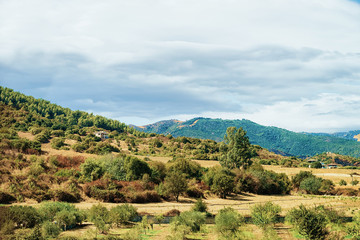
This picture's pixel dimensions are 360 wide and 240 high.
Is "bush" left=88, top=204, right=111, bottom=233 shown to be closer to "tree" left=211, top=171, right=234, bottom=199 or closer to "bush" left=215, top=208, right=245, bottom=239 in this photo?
"bush" left=215, top=208, right=245, bottom=239

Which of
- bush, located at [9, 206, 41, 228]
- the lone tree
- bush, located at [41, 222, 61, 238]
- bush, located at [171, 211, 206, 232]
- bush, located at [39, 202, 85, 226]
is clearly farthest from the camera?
the lone tree

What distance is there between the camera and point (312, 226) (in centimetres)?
2330

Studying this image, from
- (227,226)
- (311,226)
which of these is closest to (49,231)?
(227,226)

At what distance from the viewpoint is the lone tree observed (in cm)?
7269

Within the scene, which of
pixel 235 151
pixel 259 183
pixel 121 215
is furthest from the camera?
pixel 235 151

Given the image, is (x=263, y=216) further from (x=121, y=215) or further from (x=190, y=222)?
(x=121, y=215)

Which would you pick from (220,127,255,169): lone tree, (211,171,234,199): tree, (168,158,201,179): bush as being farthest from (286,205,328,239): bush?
(220,127,255,169): lone tree

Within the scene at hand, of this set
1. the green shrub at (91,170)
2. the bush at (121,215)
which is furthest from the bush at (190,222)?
the green shrub at (91,170)

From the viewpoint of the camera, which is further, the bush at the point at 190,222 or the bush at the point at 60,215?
the bush at the point at 60,215

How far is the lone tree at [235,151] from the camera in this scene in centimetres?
7269

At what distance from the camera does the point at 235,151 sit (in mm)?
72562

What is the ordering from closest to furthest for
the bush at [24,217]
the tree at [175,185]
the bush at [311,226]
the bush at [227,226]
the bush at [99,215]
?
the bush at [311,226], the bush at [227,226], the bush at [24,217], the bush at [99,215], the tree at [175,185]

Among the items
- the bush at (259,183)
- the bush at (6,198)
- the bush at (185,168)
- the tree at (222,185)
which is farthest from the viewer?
the bush at (185,168)

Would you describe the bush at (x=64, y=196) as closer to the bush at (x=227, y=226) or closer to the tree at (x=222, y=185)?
the tree at (x=222, y=185)
